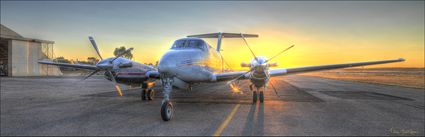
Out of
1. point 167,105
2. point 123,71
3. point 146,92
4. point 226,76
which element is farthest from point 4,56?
point 167,105

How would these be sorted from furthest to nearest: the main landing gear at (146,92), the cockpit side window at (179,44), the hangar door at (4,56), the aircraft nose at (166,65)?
the hangar door at (4,56)
the main landing gear at (146,92)
the cockpit side window at (179,44)
the aircraft nose at (166,65)

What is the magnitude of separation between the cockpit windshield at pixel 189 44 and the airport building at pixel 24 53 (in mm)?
46412

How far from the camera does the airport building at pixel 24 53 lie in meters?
45.1

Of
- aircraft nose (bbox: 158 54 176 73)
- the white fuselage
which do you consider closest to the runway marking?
the white fuselage

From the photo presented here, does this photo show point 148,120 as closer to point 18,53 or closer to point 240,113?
point 240,113

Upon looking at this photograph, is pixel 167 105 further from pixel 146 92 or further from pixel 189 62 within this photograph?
pixel 146 92

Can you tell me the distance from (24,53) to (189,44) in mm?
49519

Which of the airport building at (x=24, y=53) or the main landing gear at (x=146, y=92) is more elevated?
the airport building at (x=24, y=53)

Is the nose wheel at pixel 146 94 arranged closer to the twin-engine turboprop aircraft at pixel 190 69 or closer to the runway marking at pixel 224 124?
the twin-engine turboprop aircraft at pixel 190 69

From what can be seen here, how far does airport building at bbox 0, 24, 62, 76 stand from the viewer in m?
45.1

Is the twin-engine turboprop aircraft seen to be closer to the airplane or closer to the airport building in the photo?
the airplane

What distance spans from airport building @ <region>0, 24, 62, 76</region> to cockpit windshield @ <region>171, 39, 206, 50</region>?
4641cm

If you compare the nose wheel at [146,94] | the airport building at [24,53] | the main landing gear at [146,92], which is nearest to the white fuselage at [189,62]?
the main landing gear at [146,92]

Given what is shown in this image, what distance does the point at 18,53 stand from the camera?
46094 millimetres
